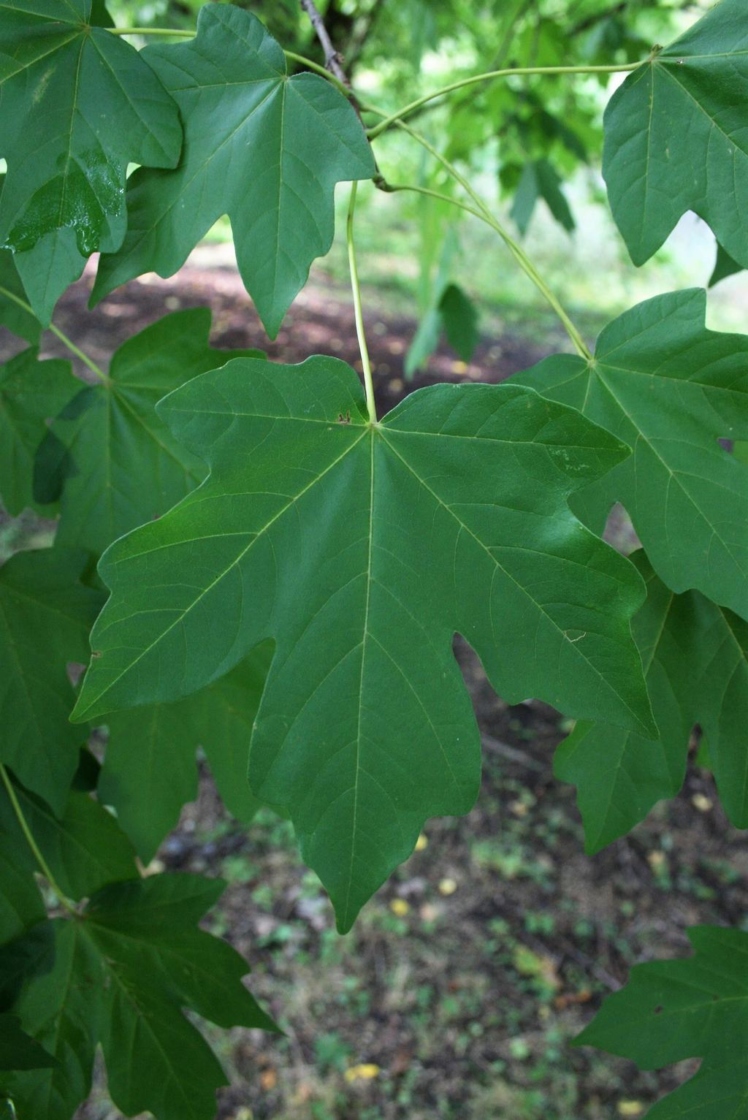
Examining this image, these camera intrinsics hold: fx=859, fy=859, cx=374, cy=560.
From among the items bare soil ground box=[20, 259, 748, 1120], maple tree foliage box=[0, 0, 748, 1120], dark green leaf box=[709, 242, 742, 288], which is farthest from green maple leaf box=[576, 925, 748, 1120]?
bare soil ground box=[20, 259, 748, 1120]

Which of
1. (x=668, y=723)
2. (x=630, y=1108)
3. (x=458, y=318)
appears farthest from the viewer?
(x=458, y=318)

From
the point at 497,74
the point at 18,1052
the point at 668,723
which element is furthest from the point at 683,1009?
the point at 497,74

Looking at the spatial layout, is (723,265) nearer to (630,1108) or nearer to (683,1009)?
(683,1009)

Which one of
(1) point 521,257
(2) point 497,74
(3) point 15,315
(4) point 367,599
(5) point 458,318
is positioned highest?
(5) point 458,318

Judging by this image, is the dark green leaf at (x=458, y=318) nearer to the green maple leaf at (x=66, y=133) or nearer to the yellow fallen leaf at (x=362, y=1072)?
the green maple leaf at (x=66, y=133)

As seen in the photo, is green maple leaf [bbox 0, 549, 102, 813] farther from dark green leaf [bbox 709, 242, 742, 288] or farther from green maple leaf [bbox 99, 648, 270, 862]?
dark green leaf [bbox 709, 242, 742, 288]

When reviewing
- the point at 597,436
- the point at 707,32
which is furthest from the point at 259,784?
the point at 707,32

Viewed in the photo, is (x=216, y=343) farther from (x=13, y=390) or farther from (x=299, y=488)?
(x=299, y=488)
